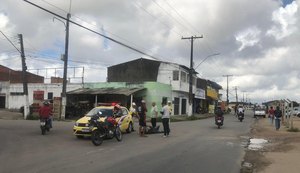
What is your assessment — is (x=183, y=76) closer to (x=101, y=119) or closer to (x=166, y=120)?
(x=166, y=120)

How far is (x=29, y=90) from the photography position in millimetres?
54000

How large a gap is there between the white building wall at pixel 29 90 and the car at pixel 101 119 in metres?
27.6

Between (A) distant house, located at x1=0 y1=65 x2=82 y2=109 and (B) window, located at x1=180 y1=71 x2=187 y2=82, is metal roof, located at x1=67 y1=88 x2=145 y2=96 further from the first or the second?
(B) window, located at x1=180 y1=71 x2=187 y2=82

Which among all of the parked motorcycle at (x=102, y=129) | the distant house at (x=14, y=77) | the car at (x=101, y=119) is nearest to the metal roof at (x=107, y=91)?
the car at (x=101, y=119)

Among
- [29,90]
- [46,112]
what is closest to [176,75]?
[29,90]

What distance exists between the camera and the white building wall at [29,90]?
2028 inches

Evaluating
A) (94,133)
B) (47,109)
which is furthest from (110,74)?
(94,133)

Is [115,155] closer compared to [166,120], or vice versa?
[115,155]

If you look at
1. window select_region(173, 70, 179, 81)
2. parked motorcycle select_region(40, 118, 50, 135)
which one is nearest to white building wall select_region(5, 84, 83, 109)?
window select_region(173, 70, 179, 81)

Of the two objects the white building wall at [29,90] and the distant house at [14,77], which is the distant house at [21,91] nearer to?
the white building wall at [29,90]

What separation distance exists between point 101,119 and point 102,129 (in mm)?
1134

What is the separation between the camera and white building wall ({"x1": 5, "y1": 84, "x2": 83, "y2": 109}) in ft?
169

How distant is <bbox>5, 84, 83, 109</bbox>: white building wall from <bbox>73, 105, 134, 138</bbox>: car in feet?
90.6

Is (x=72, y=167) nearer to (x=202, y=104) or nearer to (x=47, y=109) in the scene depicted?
(x=47, y=109)
